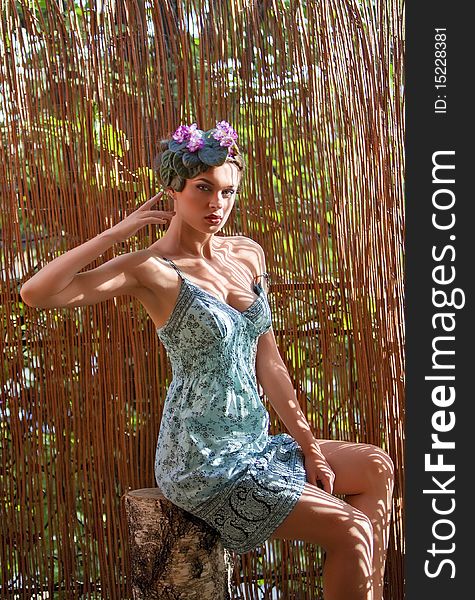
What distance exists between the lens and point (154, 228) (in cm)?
313

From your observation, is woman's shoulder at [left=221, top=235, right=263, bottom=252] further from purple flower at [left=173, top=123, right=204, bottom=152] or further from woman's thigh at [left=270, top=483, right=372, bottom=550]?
A: woman's thigh at [left=270, top=483, right=372, bottom=550]

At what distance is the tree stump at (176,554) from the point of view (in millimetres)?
2473

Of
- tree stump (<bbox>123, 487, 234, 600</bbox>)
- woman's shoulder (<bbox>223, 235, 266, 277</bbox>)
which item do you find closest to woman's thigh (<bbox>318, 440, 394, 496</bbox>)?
tree stump (<bbox>123, 487, 234, 600</bbox>)

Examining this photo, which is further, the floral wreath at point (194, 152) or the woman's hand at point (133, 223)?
the floral wreath at point (194, 152)

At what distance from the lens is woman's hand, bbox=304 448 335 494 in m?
2.48

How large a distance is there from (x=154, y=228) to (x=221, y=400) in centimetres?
90

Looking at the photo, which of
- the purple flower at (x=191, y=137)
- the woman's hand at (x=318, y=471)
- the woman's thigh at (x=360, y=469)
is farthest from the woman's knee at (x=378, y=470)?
the purple flower at (x=191, y=137)

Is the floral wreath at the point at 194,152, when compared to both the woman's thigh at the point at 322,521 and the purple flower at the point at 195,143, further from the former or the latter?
the woman's thigh at the point at 322,521

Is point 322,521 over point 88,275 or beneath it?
beneath

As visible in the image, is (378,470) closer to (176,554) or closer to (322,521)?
(322,521)

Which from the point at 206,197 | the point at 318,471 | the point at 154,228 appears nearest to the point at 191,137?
the point at 206,197

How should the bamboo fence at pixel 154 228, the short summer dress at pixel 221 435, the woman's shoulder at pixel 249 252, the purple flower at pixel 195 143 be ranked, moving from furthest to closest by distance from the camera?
the bamboo fence at pixel 154 228, the woman's shoulder at pixel 249 252, the purple flower at pixel 195 143, the short summer dress at pixel 221 435

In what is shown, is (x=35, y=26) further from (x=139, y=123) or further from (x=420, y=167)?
(x=420, y=167)

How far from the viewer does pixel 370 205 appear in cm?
328
